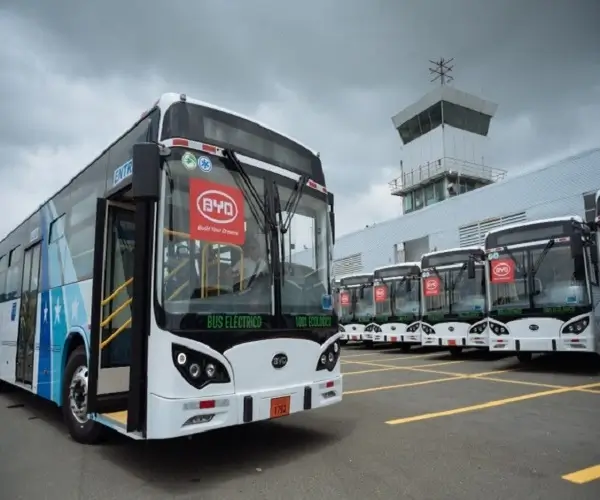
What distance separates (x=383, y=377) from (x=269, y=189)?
7071mm

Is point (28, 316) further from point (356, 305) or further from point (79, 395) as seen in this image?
point (356, 305)

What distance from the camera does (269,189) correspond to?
514 centimetres

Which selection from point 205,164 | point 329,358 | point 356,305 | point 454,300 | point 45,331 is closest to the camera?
point 205,164

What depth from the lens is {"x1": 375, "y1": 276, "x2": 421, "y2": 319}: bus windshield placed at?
1747 cm

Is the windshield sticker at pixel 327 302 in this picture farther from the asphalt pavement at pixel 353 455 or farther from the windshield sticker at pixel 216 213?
the asphalt pavement at pixel 353 455

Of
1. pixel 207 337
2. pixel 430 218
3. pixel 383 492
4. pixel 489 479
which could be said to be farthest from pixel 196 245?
pixel 430 218

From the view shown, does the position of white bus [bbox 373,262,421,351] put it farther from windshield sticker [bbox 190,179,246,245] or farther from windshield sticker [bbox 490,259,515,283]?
windshield sticker [bbox 190,179,246,245]

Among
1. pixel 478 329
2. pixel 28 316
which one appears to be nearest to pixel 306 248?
pixel 28 316

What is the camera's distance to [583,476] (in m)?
4.27

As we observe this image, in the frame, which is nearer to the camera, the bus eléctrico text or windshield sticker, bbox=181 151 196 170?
windshield sticker, bbox=181 151 196 170

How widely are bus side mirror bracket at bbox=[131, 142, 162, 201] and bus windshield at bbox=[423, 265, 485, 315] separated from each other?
11793 mm

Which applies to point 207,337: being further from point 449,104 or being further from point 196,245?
point 449,104

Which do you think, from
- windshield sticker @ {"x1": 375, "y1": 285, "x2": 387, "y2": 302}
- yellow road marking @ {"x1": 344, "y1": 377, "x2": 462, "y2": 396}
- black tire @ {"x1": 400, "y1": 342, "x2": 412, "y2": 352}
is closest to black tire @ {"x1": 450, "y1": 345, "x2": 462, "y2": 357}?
black tire @ {"x1": 400, "y1": 342, "x2": 412, "y2": 352}

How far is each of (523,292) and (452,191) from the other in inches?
935
